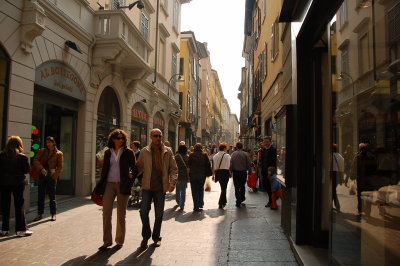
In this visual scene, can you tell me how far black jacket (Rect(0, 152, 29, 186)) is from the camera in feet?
20.2

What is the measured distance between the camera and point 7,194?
625 centimetres

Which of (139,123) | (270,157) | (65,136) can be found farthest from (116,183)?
(139,123)

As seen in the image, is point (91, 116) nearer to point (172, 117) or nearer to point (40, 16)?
point (40, 16)

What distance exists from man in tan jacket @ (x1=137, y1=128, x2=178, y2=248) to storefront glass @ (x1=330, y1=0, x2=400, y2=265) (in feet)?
9.10

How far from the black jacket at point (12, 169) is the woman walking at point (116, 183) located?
1622 mm

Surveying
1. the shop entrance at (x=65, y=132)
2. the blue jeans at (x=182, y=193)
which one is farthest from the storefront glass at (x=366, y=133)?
the shop entrance at (x=65, y=132)

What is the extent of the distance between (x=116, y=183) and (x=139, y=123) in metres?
11.9

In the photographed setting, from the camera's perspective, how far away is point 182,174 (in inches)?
376

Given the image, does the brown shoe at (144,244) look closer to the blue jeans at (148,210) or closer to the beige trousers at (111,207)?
the blue jeans at (148,210)

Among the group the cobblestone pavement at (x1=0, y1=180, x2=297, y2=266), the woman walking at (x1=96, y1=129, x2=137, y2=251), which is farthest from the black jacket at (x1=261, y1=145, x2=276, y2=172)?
the woman walking at (x1=96, y1=129, x2=137, y2=251)

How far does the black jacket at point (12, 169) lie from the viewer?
20.2 feet

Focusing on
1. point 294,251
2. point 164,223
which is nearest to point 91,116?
point 164,223

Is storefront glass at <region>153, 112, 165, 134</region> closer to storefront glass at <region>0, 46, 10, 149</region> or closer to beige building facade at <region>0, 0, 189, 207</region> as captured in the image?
beige building facade at <region>0, 0, 189, 207</region>

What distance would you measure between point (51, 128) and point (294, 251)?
870 centimetres
